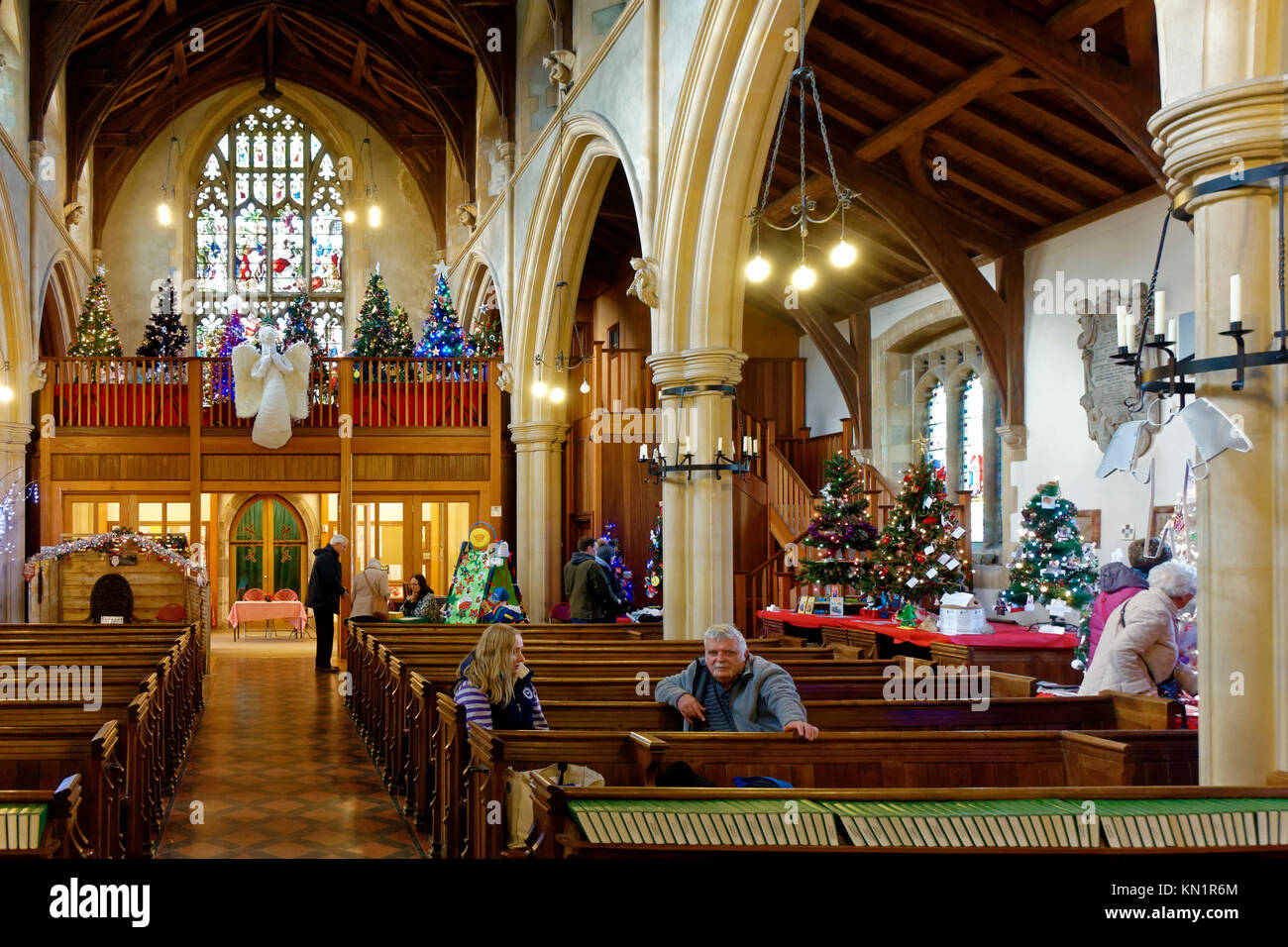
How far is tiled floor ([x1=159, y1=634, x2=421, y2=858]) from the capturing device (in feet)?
17.5

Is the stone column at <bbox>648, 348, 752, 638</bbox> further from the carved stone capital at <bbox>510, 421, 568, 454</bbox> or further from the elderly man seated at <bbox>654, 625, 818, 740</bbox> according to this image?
the carved stone capital at <bbox>510, 421, 568, 454</bbox>

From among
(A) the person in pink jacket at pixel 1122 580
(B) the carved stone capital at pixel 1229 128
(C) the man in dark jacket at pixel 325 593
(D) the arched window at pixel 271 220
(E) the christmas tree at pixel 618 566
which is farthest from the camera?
(D) the arched window at pixel 271 220

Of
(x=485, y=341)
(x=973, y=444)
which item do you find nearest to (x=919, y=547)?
(x=973, y=444)

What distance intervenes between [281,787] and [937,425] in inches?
370

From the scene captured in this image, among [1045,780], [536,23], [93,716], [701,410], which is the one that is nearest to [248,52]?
[536,23]

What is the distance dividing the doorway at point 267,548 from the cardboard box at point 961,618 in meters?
12.4

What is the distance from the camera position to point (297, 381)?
596 inches

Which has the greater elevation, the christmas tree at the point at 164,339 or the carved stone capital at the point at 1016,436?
the christmas tree at the point at 164,339

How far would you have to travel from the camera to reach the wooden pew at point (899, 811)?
277cm

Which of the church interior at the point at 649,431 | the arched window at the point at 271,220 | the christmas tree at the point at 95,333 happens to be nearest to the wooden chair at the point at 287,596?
the church interior at the point at 649,431

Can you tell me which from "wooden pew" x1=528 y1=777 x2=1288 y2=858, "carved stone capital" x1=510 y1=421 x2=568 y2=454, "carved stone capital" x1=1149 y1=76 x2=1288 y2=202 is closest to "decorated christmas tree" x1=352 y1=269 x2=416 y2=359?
"carved stone capital" x1=510 y1=421 x2=568 y2=454

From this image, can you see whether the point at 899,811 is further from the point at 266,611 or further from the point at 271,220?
the point at 271,220

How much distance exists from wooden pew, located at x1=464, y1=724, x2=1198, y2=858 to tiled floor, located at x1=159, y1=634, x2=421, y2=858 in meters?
1.33

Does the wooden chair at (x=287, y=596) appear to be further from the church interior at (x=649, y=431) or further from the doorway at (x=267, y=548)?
the doorway at (x=267, y=548)
